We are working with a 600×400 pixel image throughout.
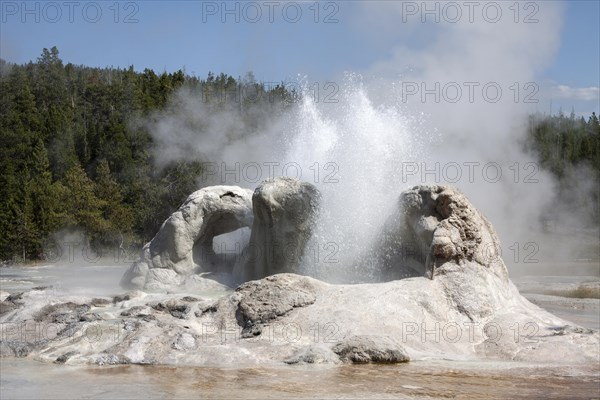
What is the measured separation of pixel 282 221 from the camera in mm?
11234

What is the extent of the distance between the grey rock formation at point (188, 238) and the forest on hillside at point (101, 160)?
1297 cm

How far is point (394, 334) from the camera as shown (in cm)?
796

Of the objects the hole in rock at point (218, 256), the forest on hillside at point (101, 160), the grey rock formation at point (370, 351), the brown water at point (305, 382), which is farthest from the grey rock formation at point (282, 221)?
the forest on hillside at point (101, 160)

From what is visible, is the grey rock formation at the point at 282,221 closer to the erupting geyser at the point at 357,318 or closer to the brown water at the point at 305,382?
the erupting geyser at the point at 357,318

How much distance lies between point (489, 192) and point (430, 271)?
1720 centimetres

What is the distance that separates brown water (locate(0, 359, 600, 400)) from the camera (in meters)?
6.27

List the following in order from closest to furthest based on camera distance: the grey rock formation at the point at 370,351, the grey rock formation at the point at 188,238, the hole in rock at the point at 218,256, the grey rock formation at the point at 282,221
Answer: the grey rock formation at the point at 370,351 < the grey rock formation at the point at 282,221 < the grey rock formation at the point at 188,238 < the hole in rock at the point at 218,256

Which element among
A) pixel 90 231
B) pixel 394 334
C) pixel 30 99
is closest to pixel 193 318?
pixel 394 334

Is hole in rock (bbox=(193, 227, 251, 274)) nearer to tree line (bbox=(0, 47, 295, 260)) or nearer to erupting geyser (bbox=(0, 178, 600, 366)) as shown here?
erupting geyser (bbox=(0, 178, 600, 366))

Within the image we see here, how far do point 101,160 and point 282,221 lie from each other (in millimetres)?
20299

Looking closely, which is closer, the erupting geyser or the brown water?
the brown water

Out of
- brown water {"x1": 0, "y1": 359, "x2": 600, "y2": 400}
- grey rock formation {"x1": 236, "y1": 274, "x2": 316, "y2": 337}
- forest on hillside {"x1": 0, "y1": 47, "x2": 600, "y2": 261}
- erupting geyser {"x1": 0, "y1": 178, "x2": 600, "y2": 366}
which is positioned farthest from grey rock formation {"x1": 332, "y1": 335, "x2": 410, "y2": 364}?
forest on hillside {"x1": 0, "y1": 47, "x2": 600, "y2": 261}

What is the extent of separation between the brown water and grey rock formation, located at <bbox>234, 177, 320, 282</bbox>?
13.2 feet

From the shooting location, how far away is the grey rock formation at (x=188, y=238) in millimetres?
12266
